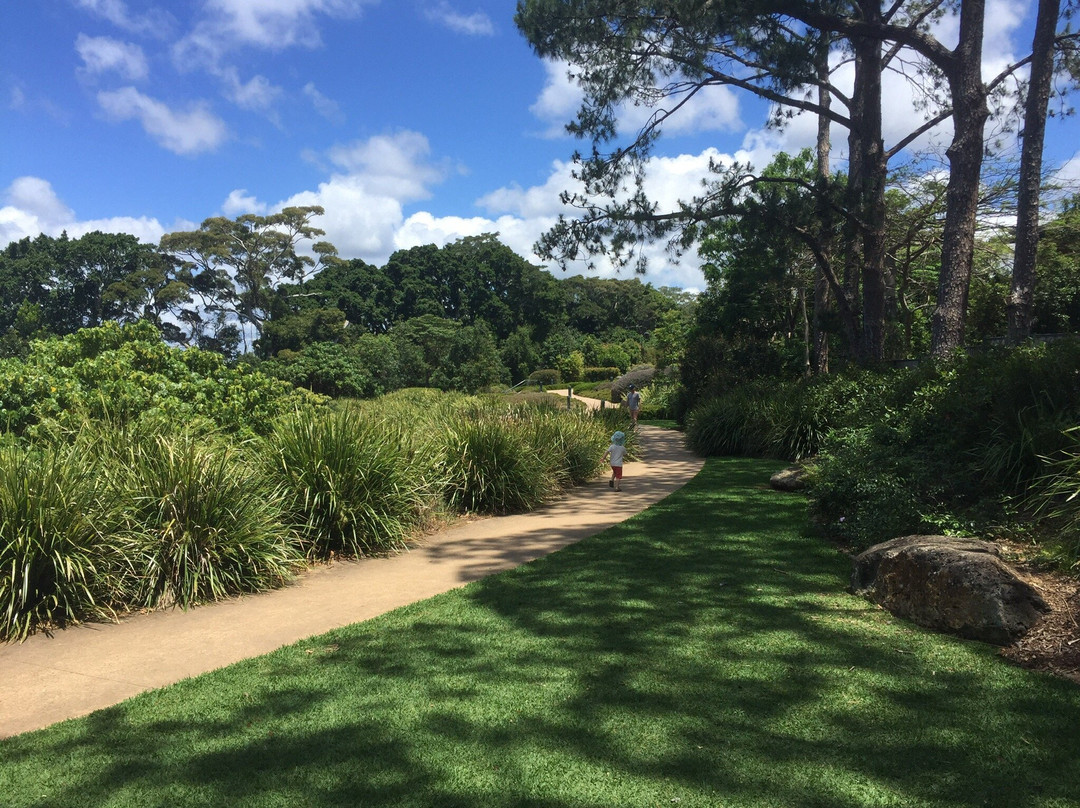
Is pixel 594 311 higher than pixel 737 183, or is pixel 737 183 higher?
pixel 594 311

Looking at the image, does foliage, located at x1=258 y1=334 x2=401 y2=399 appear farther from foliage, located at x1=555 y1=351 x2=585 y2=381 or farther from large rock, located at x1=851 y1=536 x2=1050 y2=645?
large rock, located at x1=851 y1=536 x2=1050 y2=645

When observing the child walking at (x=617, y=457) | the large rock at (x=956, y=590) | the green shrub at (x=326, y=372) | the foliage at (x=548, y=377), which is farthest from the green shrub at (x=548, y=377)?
the large rock at (x=956, y=590)

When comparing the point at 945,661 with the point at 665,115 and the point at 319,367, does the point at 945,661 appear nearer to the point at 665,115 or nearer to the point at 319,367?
the point at 665,115

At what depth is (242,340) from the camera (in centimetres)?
5944

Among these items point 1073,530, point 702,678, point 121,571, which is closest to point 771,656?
point 702,678

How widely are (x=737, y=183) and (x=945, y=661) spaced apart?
11.2 m

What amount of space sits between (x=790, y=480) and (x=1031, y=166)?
20.9 ft

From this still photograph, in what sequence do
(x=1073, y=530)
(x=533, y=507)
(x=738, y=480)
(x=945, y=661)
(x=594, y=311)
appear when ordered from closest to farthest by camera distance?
(x=945, y=661)
(x=1073, y=530)
(x=533, y=507)
(x=738, y=480)
(x=594, y=311)

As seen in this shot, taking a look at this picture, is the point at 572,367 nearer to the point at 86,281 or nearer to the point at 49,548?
the point at 86,281

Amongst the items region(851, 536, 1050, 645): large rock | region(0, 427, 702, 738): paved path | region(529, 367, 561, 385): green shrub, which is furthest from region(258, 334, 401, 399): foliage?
region(851, 536, 1050, 645): large rock

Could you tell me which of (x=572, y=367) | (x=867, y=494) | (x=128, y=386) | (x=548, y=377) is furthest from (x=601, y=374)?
(x=867, y=494)

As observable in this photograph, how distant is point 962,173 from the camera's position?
464 inches

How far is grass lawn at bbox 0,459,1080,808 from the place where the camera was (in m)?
2.99

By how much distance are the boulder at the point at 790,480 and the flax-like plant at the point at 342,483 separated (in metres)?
5.25
